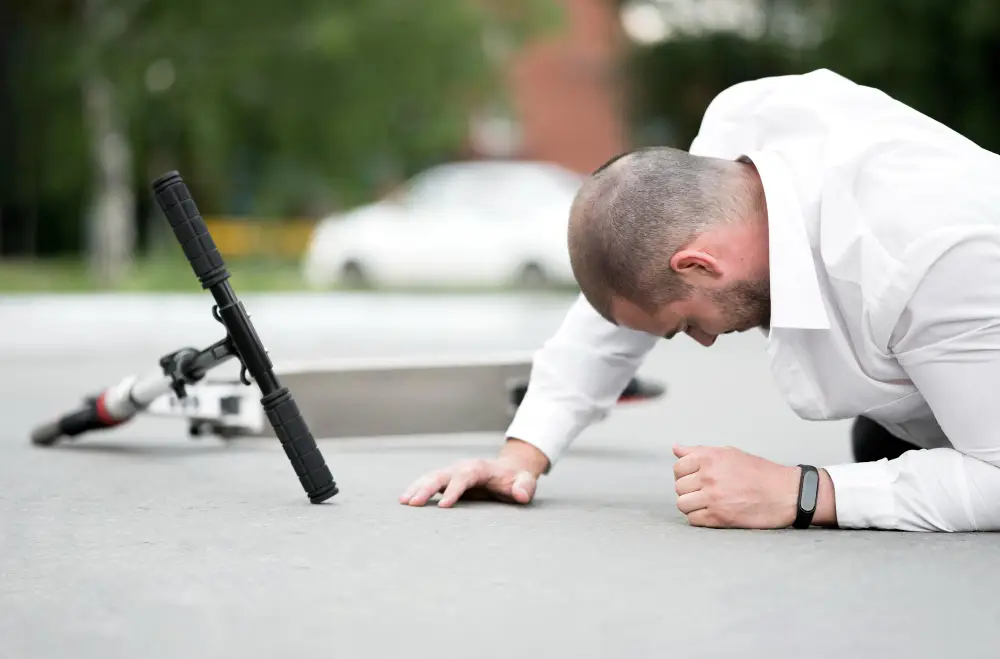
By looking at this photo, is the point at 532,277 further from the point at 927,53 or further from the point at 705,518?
the point at 705,518

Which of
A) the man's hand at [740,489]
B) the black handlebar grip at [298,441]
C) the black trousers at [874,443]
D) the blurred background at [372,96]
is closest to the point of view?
the man's hand at [740,489]

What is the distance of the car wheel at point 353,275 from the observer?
19594mm

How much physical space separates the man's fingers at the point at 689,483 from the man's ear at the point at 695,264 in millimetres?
436

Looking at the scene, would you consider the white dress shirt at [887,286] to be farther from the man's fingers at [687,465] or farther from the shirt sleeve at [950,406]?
the man's fingers at [687,465]

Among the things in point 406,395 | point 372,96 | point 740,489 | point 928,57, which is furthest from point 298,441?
point 372,96

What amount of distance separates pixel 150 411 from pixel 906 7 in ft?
43.1

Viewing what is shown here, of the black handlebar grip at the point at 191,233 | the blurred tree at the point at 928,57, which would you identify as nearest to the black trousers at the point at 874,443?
the black handlebar grip at the point at 191,233

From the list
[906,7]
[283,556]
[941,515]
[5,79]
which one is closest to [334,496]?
[283,556]

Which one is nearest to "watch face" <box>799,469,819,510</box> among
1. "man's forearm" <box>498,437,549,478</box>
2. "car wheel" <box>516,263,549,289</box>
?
"man's forearm" <box>498,437,549,478</box>

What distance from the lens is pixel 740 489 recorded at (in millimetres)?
3145

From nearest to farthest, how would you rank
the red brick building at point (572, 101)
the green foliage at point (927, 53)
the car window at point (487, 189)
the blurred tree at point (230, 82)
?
the green foliage at point (927, 53) → the blurred tree at point (230, 82) → the car window at point (487, 189) → the red brick building at point (572, 101)

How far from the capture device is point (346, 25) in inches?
760

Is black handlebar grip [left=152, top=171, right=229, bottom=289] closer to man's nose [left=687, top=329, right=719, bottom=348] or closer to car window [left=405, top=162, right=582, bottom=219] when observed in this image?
man's nose [left=687, top=329, right=719, bottom=348]

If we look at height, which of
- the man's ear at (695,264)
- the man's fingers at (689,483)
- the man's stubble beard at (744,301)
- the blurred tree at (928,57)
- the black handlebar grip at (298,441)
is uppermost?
the man's ear at (695,264)
